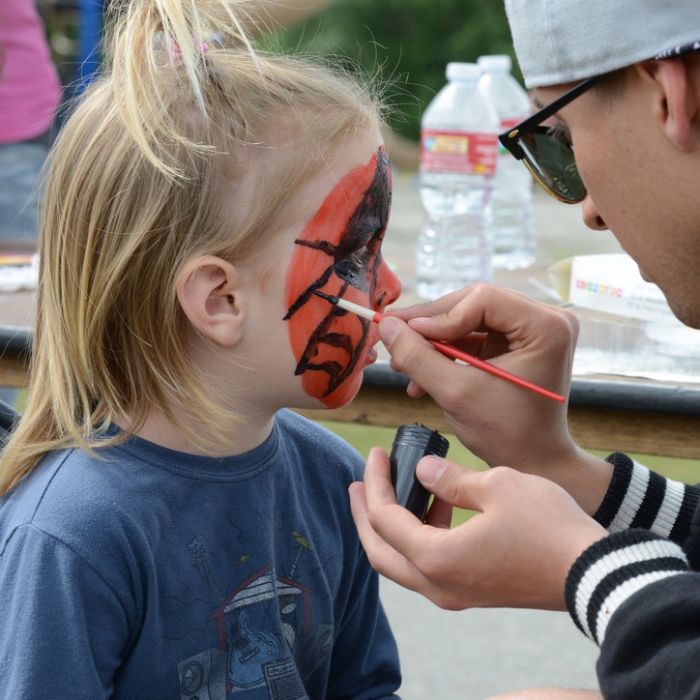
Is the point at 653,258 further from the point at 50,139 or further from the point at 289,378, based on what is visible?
the point at 50,139

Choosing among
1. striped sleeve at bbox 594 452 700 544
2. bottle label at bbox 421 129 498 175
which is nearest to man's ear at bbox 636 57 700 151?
striped sleeve at bbox 594 452 700 544

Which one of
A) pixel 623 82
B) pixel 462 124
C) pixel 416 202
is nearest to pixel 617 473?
pixel 623 82

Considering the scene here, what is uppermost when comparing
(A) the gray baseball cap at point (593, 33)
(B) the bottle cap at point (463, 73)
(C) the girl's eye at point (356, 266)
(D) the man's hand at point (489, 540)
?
(A) the gray baseball cap at point (593, 33)

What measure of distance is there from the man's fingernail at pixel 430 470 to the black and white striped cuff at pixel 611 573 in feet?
0.72

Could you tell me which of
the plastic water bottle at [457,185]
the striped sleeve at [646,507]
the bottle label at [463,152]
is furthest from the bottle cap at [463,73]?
the striped sleeve at [646,507]

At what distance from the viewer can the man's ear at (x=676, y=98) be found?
1.17 metres

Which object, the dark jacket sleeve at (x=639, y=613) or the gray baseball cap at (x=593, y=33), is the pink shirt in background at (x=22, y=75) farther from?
the dark jacket sleeve at (x=639, y=613)

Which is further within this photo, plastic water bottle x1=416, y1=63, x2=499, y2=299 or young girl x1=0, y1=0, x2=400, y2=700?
plastic water bottle x1=416, y1=63, x2=499, y2=299

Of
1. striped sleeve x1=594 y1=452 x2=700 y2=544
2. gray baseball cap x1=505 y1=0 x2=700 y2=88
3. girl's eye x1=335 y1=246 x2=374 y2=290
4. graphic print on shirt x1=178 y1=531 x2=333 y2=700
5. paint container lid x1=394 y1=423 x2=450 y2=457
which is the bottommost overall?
graphic print on shirt x1=178 y1=531 x2=333 y2=700

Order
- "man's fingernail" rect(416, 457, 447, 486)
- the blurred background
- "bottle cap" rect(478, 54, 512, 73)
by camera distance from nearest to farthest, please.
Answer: "man's fingernail" rect(416, 457, 447, 486)
"bottle cap" rect(478, 54, 512, 73)
the blurred background

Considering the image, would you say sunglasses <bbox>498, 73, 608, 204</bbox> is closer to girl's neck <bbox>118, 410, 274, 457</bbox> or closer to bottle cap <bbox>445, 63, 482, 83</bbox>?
girl's neck <bbox>118, 410, 274, 457</bbox>

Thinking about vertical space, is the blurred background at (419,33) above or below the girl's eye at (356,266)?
below

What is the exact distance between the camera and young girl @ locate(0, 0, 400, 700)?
1.32m

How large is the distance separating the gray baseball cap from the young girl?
299 mm
